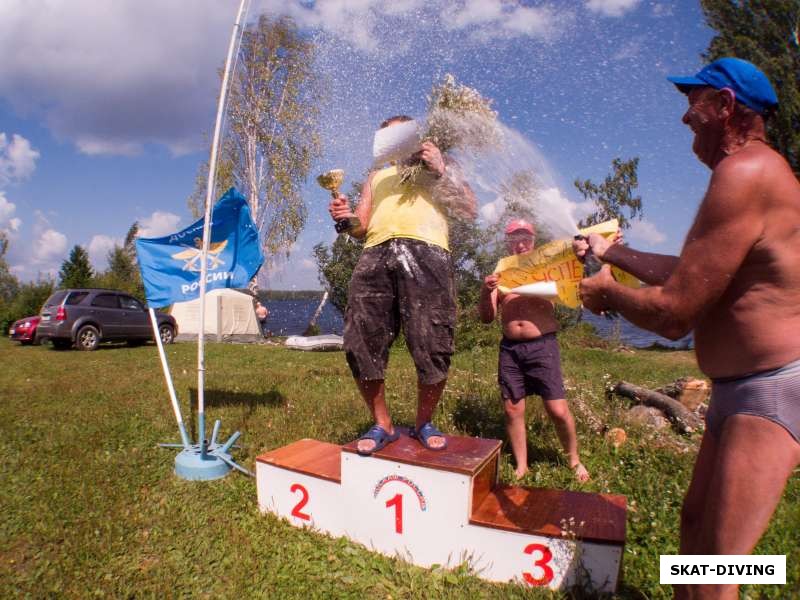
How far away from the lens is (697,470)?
202cm

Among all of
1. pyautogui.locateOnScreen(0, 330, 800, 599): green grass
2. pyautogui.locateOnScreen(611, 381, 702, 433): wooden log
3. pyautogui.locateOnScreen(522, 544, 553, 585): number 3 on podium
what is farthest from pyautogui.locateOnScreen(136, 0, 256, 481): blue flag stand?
pyautogui.locateOnScreen(611, 381, 702, 433): wooden log

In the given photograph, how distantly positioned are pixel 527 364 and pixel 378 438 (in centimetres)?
134

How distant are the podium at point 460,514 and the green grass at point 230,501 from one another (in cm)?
11

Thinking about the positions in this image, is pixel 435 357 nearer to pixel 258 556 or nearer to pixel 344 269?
pixel 258 556

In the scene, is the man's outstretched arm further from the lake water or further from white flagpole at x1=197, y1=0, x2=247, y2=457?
the lake water

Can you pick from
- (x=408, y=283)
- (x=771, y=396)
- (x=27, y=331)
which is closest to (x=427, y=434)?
(x=408, y=283)

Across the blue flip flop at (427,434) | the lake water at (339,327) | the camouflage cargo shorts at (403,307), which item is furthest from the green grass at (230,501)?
the lake water at (339,327)

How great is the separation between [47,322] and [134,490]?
1431cm

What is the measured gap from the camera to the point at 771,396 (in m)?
1.59

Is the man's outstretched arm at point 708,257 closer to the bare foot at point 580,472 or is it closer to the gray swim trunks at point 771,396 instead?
the gray swim trunks at point 771,396

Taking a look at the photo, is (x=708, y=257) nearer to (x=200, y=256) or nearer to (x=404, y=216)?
(x=404, y=216)

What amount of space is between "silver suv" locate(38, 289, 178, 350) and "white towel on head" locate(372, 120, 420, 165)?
14.1 metres

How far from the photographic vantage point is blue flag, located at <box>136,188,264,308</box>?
16.1ft

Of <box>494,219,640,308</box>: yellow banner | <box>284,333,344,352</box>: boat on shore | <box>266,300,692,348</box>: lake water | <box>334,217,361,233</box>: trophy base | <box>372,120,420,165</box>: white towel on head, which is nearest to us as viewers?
<box>494,219,640,308</box>: yellow banner
